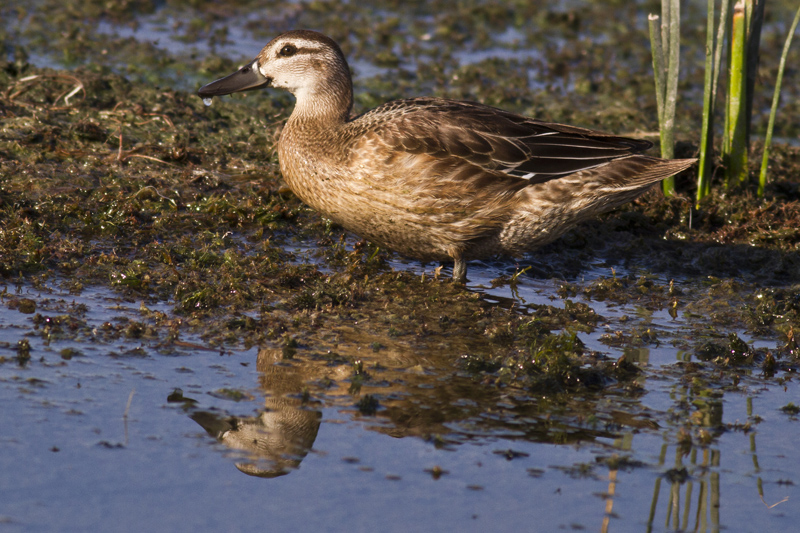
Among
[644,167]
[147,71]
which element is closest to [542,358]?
[644,167]

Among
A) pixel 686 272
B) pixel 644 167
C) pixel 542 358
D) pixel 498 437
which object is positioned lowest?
pixel 498 437

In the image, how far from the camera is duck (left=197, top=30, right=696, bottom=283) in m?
5.98

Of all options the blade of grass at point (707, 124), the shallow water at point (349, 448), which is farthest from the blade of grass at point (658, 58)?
the shallow water at point (349, 448)

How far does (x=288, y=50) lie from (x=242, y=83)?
48 centimetres

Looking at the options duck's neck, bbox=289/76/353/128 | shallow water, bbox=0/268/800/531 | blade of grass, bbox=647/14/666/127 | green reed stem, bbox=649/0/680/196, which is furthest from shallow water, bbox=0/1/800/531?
blade of grass, bbox=647/14/666/127

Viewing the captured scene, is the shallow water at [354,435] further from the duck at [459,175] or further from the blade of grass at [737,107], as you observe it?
the blade of grass at [737,107]

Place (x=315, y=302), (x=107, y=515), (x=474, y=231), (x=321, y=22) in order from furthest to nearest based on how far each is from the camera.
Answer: (x=321, y=22) < (x=474, y=231) < (x=315, y=302) < (x=107, y=515)

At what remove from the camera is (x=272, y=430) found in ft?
13.9

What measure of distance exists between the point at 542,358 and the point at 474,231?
4.51 feet

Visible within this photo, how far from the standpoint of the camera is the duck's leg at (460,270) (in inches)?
251

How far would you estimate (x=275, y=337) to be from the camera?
5227 mm

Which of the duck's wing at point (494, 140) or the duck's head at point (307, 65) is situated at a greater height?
the duck's head at point (307, 65)

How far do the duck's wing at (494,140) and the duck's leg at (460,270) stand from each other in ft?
2.32

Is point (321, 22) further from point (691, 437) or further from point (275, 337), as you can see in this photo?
point (691, 437)
